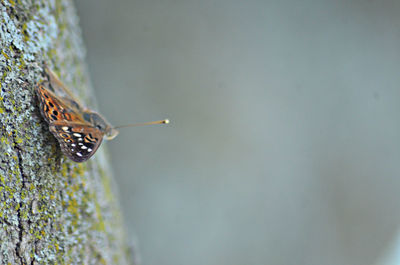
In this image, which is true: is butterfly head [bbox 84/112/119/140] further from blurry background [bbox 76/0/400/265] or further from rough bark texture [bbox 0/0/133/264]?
blurry background [bbox 76/0/400/265]

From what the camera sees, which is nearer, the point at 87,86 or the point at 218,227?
the point at 87,86

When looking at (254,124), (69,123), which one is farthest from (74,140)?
(254,124)

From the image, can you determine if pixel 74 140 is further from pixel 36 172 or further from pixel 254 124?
pixel 254 124

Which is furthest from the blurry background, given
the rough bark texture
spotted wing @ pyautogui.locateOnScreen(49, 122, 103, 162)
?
spotted wing @ pyautogui.locateOnScreen(49, 122, 103, 162)

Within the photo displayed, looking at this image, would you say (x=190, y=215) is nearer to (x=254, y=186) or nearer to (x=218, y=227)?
(x=218, y=227)

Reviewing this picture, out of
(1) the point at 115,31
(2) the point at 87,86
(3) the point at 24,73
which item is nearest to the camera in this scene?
(3) the point at 24,73

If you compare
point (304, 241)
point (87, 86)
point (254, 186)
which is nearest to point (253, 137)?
point (254, 186)
